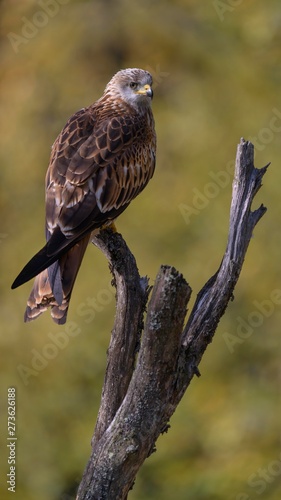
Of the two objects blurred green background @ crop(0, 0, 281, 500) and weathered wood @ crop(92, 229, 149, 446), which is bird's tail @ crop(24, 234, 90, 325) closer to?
weathered wood @ crop(92, 229, 149, 446)

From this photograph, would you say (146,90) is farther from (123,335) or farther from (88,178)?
(123,335)

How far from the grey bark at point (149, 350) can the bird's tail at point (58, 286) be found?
214 mm

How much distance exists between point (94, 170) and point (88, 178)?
0.25 ft

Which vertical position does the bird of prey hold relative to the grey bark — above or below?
above

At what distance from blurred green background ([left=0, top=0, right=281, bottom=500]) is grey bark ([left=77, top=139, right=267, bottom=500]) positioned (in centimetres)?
401

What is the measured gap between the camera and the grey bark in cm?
401

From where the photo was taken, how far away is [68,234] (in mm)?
4621

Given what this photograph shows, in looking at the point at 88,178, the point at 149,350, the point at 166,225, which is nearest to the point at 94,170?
the point at 88,178

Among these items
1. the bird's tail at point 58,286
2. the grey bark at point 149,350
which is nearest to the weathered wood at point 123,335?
the grey bark at point 149,350

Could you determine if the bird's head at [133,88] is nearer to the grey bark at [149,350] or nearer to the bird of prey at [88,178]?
the bird of prey at [88,178]

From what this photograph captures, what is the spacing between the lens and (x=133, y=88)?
18.9 feet

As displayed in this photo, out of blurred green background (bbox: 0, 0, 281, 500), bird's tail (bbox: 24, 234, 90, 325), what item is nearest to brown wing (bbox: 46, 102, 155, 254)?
bird's tail (bbox: 24, 234, 90, 325)

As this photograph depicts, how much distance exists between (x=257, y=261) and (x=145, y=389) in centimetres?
524

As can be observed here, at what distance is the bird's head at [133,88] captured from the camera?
571cm
